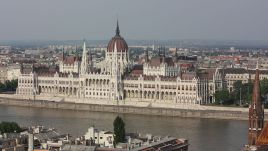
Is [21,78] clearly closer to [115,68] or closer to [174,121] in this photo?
[115,68]

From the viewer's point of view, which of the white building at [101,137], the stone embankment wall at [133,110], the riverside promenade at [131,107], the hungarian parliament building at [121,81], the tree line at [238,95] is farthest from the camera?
the hungarian parliament building at [121,81]

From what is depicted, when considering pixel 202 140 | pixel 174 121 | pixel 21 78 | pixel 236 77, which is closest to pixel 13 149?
pixel 202 140

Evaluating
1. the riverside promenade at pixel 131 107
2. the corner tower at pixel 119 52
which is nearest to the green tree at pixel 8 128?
the riverside promenade at pixel 131 107

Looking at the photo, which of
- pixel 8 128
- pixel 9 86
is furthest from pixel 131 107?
pixel 8 128

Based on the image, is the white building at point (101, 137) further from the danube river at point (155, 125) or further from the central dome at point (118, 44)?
the central dome at point (118, 44)

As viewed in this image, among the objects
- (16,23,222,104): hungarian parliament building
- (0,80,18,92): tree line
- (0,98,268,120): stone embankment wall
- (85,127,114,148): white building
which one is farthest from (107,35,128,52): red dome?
(85,127,114,148): white building

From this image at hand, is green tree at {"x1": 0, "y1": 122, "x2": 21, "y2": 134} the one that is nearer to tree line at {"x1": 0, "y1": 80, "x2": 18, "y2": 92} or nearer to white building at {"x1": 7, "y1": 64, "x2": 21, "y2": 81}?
tree line at {"x1": 0, "y1": 80, "x2": 18, "y2": 92}
